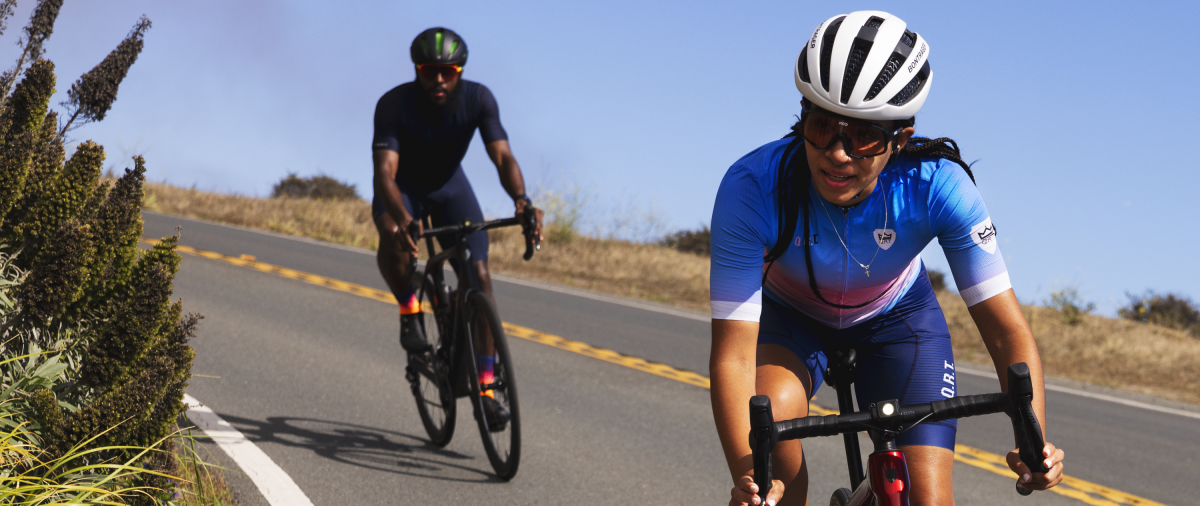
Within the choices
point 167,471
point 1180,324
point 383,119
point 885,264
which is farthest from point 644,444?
point 1180,324

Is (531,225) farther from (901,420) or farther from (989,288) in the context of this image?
(901,420)

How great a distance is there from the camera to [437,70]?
5.50 meters

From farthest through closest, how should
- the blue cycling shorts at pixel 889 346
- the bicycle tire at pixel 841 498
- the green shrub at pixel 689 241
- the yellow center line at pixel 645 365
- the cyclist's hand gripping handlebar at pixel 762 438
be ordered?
the green shrub at pixel 689 241
the yellow center line at pixel 645 365
the blue cycling shorts at pixel 889 346
the bicycle tire at pixel 841 498
the cyclist's hand gripping handlebar at pixel 762 438

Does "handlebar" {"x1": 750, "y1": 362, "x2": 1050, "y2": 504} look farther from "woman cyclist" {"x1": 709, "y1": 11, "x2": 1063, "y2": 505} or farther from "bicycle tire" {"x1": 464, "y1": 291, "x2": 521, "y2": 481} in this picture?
"bicycle tire" {"x1": 464, "y1": 291, "x2": 521, "y2": 481}

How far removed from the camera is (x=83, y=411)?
3.45m

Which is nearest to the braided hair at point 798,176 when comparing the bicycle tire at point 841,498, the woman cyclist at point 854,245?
the woman cyclist at point 854,245

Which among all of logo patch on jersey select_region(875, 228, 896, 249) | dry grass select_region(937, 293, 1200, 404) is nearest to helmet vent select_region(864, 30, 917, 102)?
logo patch on jersey select_region(875, 228, 896, 249)

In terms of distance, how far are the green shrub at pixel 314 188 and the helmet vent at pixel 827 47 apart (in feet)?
92.0

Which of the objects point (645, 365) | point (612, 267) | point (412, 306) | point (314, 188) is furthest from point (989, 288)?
point (314, 188)

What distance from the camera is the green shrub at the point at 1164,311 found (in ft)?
61.2

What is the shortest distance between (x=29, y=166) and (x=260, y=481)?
6.06ft

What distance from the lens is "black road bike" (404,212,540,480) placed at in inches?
201

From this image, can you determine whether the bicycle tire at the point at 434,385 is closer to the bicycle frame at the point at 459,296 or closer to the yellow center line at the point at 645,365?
the bicycle frame at the point at 459,296

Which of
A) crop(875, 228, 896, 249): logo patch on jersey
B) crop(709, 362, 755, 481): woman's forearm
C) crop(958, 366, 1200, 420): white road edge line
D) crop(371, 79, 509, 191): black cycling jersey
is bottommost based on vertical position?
crop(958, 366, 1200, 420): white road edge line
